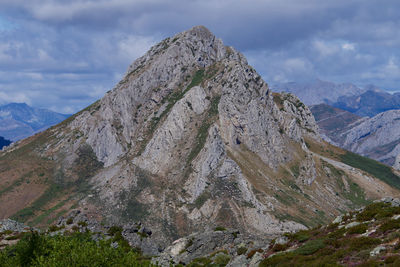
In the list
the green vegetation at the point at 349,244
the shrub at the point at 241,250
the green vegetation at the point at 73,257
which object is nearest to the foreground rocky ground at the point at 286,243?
the green vegetation at the point at 349,244

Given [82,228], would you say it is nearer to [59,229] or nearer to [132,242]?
[59,229]

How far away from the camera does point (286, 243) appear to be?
190ft

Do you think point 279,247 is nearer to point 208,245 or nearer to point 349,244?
point 349,244

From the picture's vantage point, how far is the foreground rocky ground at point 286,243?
41.9 metres

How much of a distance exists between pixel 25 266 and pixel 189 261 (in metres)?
33.4

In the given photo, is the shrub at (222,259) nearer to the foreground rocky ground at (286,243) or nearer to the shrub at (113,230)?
the foreground rocky ground at (286,243)

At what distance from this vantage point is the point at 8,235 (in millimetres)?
84250

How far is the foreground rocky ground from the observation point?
41938 millimetres

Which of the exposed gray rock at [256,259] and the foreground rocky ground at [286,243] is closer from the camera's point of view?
the foreground rocky ground at [286,243]

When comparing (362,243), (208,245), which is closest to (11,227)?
(208,245)

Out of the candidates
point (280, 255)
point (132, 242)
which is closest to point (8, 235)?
point (132, 242)

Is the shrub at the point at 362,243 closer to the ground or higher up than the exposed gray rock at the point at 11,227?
closer to the ground

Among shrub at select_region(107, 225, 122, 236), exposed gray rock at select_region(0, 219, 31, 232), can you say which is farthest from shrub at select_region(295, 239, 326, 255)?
exposed gray rock at select_region(0, 219, 31, 232)

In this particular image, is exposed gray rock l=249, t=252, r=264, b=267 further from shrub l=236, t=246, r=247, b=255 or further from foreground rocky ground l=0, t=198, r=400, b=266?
shrub l=236, t=246, r=247, b=255
